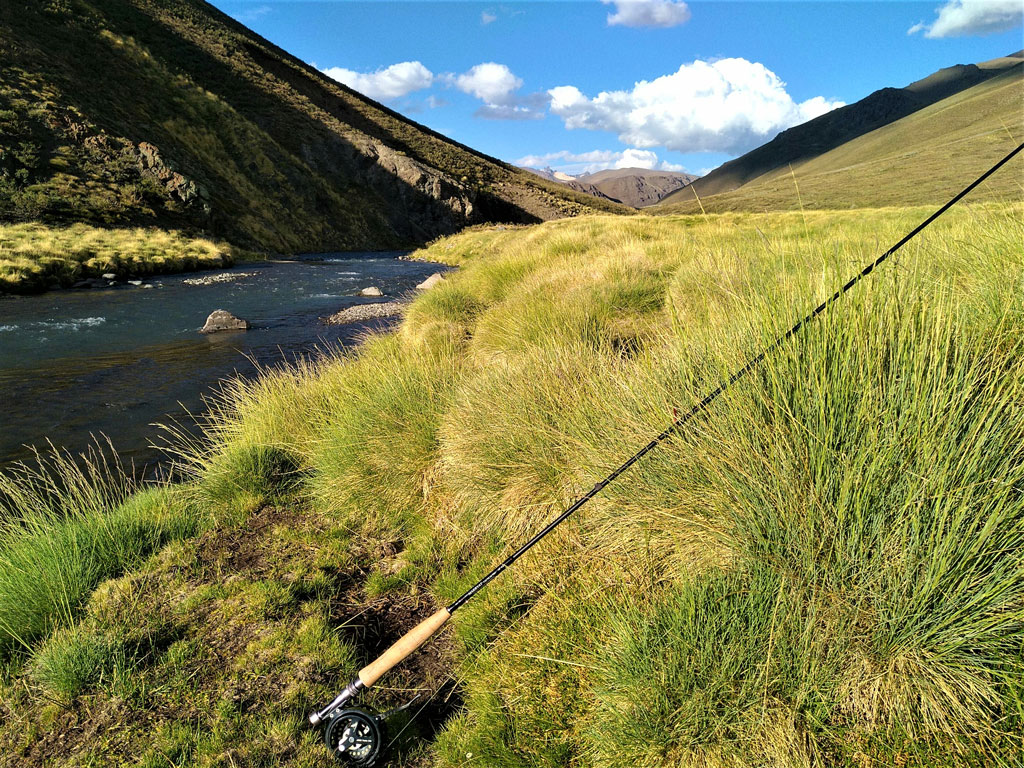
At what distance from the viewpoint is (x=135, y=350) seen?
11367 mm

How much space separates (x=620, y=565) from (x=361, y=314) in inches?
516

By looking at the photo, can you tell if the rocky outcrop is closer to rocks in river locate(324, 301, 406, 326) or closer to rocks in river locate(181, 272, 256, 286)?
rocks in river locate(181, 272, 256, 286)

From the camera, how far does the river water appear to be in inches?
289

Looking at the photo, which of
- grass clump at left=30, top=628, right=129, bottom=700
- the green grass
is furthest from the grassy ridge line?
the green grass

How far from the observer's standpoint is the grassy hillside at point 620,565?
5.63 ft

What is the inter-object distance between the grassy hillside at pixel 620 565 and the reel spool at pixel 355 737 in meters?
0.12

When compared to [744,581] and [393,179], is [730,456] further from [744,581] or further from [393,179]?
[393,179]

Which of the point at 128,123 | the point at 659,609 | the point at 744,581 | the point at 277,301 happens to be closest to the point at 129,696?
the point at 659,609

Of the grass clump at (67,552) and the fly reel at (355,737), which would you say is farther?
the grass clump at (67,552)

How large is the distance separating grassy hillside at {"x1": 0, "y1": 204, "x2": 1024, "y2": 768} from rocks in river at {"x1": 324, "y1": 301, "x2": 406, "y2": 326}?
9.70 metres

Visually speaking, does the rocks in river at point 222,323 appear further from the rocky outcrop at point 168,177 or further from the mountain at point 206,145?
the rocky outcrop at point 168,177

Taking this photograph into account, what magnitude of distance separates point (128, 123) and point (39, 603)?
4904 centimetres

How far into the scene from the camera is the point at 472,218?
71.2 meters

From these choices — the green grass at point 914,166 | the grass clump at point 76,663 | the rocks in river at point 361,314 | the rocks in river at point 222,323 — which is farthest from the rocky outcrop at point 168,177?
the grass clump at point 76,663
